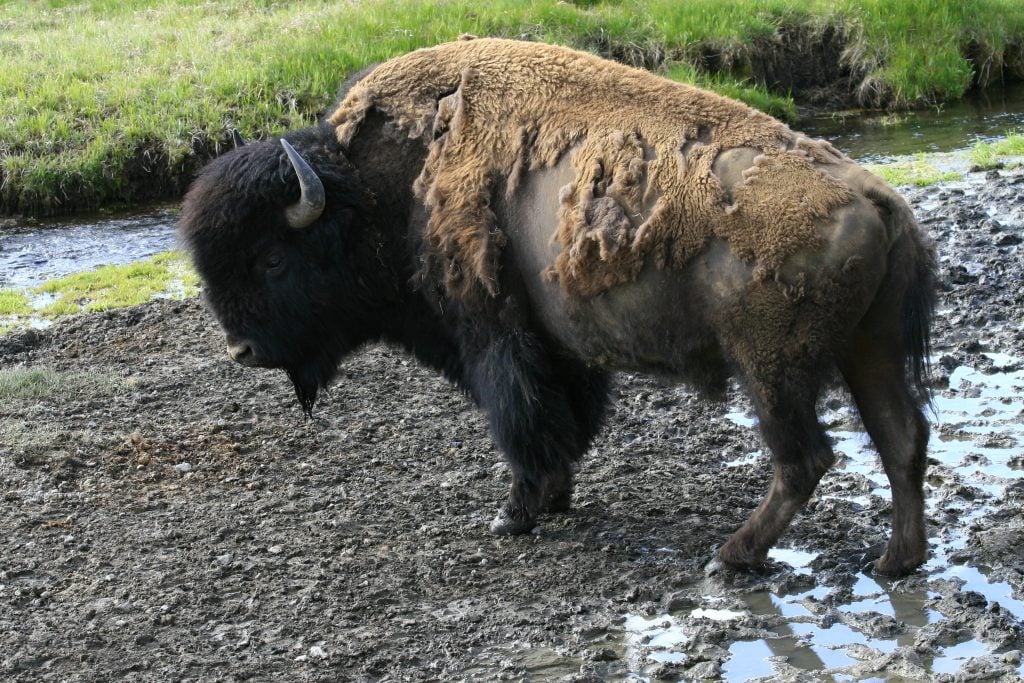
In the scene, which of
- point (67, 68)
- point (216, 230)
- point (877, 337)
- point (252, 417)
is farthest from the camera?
point (67, 68)

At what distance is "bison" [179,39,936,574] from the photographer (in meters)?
Answer: 4.07

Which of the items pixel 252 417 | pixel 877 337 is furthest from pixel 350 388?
pixel 877 337

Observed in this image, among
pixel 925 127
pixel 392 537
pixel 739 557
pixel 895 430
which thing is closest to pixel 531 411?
pixel 392 537

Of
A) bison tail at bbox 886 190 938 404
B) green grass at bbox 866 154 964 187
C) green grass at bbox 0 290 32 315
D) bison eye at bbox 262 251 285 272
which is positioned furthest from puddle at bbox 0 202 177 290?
bison tail at bbox 886 190 938 404

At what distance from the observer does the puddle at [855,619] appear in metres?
3.82

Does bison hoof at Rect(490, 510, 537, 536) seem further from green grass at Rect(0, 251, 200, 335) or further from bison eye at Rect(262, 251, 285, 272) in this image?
green grass at Rect(0, 251, 200, 335)

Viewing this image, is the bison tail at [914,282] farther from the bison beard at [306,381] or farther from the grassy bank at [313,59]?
the grassy bank at [313,59]

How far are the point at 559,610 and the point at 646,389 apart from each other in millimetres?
2346

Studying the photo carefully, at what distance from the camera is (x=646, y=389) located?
6496 mm

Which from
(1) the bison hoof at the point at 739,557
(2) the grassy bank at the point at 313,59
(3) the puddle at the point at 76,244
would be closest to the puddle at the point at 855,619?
(1) the bison hoof at the point at 739,557

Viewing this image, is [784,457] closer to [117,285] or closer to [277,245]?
[277,245]

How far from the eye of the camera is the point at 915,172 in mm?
11062

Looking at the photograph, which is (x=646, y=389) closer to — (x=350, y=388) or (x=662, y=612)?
(x=350, y=388)

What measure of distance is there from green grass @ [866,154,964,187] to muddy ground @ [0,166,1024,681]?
3.50 metres
